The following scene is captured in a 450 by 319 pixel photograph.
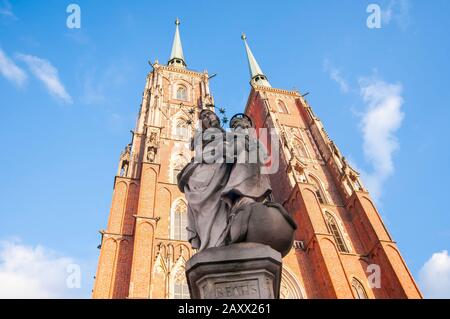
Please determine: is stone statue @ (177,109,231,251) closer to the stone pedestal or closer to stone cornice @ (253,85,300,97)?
the stone pedestal

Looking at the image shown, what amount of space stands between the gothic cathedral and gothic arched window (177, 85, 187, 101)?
65.0 inches

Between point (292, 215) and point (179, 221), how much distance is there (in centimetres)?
584

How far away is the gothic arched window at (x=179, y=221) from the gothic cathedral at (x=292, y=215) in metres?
0.05

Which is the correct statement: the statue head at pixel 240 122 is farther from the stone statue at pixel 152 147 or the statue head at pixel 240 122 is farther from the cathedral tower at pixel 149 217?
the stone statue at pixel 152 147

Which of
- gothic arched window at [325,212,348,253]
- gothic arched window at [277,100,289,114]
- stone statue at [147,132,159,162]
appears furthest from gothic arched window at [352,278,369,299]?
gothic arched window at [277,100,289,114]

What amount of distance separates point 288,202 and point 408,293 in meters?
7.14

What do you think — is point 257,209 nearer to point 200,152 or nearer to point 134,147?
point 200,152

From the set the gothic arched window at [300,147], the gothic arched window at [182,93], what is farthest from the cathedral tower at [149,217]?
the gothic arched window at [300,147]

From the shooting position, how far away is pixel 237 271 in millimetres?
2607

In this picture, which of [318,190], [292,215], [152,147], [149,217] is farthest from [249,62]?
[149,217]

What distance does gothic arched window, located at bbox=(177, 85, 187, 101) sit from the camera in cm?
2747

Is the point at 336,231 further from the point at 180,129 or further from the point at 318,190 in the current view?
the point at 180,129

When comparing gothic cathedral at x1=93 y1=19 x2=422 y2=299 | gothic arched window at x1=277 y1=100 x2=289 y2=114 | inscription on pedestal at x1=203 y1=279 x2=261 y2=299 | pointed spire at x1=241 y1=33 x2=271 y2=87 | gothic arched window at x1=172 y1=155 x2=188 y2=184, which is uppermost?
pointed spire at x1=241 y1=33 x2=271 y2=87

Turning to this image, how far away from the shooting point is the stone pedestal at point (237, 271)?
2561 millimetres
